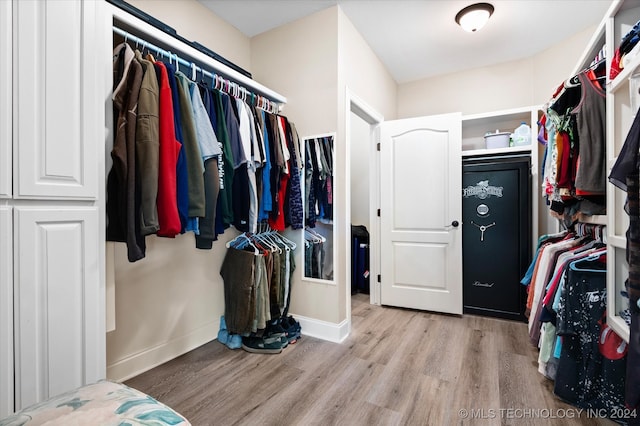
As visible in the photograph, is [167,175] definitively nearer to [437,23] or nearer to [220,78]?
[220,78]

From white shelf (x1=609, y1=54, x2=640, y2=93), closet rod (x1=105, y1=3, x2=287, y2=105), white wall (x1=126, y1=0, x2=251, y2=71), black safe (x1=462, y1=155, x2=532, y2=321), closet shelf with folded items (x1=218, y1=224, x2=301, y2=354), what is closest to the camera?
white shelf (x1=609, y1=54, x2=640, y2=93)

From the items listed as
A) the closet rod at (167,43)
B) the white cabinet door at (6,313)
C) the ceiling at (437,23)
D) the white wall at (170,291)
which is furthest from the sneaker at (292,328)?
the ceiling at (437,23)

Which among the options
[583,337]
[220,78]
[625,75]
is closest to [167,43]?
[220,78]

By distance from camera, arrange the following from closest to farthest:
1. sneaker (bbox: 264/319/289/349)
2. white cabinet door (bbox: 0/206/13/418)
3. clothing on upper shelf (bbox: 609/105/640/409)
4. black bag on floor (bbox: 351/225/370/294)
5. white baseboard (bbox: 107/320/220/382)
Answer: white cabinet door (bbox: 0/206/13/418) < clothing on upper shelf (bbox: 609/105/640/409) < white baseboard (bbox: 107/320/220/382) < sneaker (bbox: 264/319/289/349) < black bag on floor (bbox: 351/225/370/294)

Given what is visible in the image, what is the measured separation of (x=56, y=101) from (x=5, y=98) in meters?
0.13

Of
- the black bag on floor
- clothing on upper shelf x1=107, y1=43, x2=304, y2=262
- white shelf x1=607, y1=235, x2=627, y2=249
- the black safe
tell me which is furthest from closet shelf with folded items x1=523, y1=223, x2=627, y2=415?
the black bag on floor

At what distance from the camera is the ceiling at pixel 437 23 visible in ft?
7.77

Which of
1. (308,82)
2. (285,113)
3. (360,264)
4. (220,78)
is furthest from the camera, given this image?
(360,264)

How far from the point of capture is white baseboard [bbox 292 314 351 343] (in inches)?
93.2

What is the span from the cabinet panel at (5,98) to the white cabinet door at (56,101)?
0.05 ft

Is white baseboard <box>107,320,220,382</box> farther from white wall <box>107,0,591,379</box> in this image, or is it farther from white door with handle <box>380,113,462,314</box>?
white door with handle <box>380,113,462,314</box>

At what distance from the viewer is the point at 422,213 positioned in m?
3.06

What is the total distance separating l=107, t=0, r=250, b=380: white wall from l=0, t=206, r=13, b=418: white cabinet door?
34.3 inches

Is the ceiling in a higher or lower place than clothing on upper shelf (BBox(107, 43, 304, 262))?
higher
